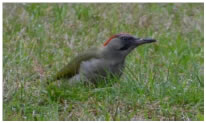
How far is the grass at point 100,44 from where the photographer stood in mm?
5535

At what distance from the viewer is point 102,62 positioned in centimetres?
654

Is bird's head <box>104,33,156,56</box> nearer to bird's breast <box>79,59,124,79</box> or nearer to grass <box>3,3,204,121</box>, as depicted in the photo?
bird's breast <box>79,59,124,79</box>

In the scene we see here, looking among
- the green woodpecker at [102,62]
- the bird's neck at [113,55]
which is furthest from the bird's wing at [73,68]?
the bird's neck at [113,55]

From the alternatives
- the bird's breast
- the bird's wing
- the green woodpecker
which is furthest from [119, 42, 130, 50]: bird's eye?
the bird's wing

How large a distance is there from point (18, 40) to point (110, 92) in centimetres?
274

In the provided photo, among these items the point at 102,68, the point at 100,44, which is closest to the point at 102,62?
the point at 102,68

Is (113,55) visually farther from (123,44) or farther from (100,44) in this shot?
(100,44)

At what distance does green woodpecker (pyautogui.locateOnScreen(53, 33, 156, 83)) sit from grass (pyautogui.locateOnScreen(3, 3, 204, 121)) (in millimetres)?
222

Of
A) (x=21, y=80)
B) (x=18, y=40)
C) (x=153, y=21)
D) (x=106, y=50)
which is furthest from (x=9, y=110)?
(x=153, y=21)

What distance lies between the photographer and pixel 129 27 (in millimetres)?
8953

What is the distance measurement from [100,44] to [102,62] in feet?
6.21

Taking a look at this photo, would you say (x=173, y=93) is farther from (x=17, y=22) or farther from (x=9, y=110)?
(x=17, y=22)

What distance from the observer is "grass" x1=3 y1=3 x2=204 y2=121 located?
5.54m

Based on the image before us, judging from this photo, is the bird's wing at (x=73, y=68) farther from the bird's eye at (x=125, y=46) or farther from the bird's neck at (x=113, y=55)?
the bird's eye at (x=125, y=46)
